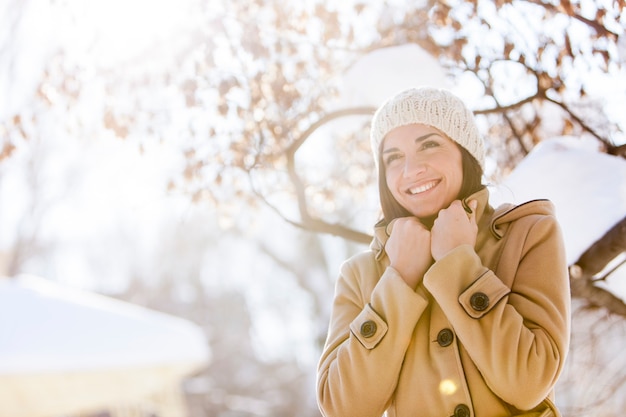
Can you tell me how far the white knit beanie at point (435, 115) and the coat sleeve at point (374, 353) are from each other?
15.5 inches

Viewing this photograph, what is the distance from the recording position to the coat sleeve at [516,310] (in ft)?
4.78

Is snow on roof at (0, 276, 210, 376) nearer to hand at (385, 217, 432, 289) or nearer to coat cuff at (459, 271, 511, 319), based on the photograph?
hand at (385, 217, 432, 289)

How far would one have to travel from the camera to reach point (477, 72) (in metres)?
3.59

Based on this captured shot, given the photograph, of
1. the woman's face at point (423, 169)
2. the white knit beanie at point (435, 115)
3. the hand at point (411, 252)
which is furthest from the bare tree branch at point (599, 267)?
the hand at point (411, 252)

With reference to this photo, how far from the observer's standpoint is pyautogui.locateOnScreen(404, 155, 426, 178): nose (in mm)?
1729

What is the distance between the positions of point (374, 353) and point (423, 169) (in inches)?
18.5

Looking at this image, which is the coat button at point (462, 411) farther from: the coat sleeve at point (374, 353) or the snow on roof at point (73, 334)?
the snow on roof at point (73, 334)

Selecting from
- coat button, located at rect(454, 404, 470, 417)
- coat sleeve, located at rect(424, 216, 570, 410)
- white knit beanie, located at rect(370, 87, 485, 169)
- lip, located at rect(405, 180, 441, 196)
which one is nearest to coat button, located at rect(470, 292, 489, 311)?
coat sleeve, located at rect(424, 216, 570, 410)

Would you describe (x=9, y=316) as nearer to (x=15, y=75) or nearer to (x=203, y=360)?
(x=203, y=360)

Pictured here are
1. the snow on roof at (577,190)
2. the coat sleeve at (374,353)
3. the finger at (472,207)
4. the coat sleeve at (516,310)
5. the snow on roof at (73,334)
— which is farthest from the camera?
the snow on roof at (73,334)

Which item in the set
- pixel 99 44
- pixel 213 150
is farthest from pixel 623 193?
pixel 99 44

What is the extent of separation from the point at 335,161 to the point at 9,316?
9.99 ft

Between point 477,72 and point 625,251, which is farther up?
point 477,72

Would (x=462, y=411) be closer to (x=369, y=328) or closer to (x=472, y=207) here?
(x=369, y=328)
